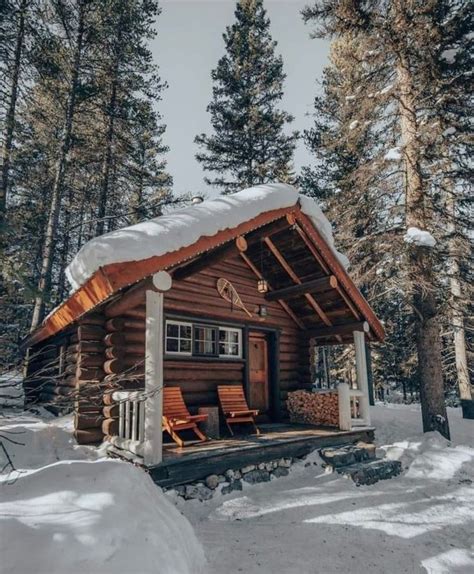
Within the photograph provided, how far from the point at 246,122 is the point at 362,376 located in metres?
11.8

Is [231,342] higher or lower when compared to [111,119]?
lower

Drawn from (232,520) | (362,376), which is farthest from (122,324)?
(362,376)

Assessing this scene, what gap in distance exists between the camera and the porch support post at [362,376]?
27.9ft

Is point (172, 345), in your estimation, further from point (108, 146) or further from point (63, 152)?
point (108, 146)

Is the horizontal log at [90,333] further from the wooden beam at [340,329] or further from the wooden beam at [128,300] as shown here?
the wooden beam at [340,329]

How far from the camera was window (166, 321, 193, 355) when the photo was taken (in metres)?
Answer: 7.37

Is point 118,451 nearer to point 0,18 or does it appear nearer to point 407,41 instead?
point 0,18

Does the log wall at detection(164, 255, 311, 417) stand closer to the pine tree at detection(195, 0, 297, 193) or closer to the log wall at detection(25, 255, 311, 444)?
the log wall at detection(25, 255, 311, 444)

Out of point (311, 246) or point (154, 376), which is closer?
point (154, 376)

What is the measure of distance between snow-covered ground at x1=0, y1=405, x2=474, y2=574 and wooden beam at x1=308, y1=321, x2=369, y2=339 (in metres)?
2.75

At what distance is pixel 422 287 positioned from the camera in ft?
27.7

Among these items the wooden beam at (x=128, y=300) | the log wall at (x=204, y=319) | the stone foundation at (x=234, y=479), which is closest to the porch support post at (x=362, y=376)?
the log wall at (x=204, y=319)

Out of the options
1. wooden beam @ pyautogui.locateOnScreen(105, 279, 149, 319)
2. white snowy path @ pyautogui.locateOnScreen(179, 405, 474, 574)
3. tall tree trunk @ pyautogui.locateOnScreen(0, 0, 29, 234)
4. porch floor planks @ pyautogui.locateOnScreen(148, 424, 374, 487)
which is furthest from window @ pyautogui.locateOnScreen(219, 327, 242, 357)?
tall tree trunk @ pyautogui.locateOnScreen(0, 0, 29, 234)

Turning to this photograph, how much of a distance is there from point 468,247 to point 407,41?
5.29m
